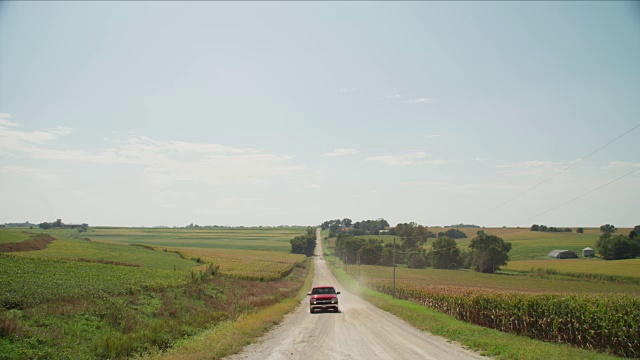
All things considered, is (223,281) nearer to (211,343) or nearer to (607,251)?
(211,343)

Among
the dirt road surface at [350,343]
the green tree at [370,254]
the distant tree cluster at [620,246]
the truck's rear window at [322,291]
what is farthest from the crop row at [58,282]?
the green tree at [370,254]

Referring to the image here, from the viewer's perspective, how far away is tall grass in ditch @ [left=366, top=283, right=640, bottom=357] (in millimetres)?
17297

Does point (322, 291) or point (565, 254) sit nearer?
point (322, 291)

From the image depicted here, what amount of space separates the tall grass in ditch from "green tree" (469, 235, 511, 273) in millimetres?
82618

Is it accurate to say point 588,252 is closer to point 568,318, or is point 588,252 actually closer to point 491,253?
point 491,253

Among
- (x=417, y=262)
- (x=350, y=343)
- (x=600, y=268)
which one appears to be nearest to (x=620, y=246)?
(x=600, y=268)

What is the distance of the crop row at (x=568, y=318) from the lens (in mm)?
17312

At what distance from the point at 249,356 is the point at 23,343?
732cm

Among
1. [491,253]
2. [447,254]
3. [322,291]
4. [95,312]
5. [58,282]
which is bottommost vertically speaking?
[447,254]

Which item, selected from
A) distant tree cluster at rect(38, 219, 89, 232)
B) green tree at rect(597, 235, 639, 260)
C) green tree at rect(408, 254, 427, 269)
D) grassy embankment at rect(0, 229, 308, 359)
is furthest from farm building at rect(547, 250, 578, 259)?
distant tree cluster at rect(38, 219, 89, 232)

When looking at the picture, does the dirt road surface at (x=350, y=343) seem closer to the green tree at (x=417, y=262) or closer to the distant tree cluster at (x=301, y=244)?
the green tree at (x=417, y=262)

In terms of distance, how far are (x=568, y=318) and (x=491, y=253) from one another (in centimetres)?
9211

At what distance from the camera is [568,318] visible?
66.2 feet

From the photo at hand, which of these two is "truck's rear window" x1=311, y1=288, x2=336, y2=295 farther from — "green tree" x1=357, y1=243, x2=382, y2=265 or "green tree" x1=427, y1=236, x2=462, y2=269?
"green tree" x1=357, y1=243, x2=382, y2=265
